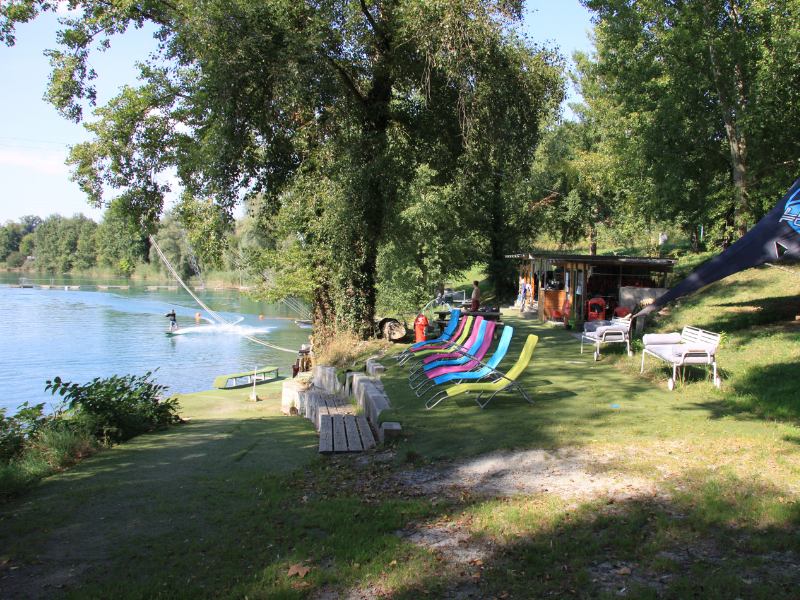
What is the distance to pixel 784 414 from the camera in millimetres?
7250

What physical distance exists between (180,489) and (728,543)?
15.1ft

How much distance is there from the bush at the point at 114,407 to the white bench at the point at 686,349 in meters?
8.04

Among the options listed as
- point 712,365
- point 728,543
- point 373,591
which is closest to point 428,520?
point 373,591

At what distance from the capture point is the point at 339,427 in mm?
8281

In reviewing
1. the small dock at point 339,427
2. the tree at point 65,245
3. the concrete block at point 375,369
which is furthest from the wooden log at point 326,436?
the tree at point 65,245

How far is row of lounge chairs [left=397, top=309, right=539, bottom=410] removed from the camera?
8.63 meters

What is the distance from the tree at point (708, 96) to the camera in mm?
18547

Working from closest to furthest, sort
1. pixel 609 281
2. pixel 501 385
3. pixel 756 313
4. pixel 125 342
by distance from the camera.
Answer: pixel 501 385, pixel 756 313, pixel 609 281, pixel 125 342

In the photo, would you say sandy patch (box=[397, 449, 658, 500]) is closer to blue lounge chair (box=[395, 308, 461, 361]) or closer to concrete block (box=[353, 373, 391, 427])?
concrete block (box=[353, 373, 391, 427])

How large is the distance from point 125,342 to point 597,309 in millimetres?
34316

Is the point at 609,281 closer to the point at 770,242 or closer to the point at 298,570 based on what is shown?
the point at 770,242

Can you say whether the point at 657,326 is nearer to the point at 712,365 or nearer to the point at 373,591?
the point at 712,365

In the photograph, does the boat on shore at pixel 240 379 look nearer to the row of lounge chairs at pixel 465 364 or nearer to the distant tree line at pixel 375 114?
the distant tree line at pixel 375 114

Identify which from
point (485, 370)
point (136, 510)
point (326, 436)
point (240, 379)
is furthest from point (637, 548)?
point (240, 379)
